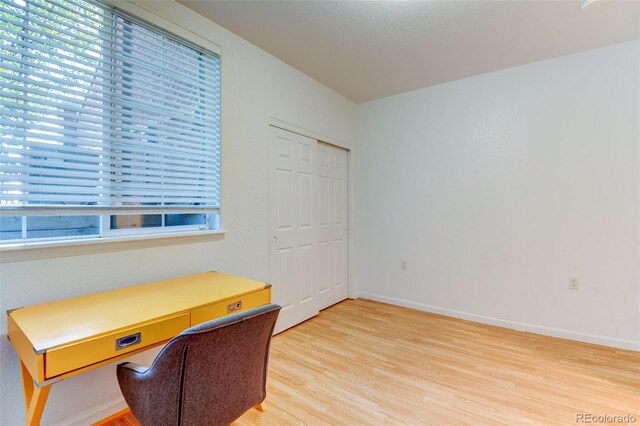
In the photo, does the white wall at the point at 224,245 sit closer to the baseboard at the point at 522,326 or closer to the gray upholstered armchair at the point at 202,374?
the gray upholstered armchair at the point at 202,374

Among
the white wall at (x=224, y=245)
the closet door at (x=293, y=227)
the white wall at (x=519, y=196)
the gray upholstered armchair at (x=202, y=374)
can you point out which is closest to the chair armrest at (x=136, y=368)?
the gray upholstered armchair at (x=202, y=374)

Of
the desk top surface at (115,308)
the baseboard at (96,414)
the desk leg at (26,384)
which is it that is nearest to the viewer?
the desk top surface at (115,308)

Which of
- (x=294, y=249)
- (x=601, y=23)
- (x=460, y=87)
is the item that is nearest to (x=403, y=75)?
(x=460, y=87)

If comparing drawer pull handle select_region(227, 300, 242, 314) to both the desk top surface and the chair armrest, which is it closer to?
the desk top surface

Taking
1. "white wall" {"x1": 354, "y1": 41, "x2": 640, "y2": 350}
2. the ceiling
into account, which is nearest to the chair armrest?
the ceiling

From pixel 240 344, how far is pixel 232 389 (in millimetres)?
212

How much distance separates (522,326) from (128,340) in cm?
334

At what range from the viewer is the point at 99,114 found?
65.1 inches

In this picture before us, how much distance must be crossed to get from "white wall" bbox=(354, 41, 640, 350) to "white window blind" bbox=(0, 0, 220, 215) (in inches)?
91.9

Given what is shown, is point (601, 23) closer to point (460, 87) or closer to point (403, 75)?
point (460, 87)

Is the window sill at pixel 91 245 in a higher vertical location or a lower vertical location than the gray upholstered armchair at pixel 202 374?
higher

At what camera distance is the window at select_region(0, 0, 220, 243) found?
1.42 m

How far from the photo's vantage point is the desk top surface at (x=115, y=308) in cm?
115

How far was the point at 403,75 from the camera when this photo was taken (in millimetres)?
3117
